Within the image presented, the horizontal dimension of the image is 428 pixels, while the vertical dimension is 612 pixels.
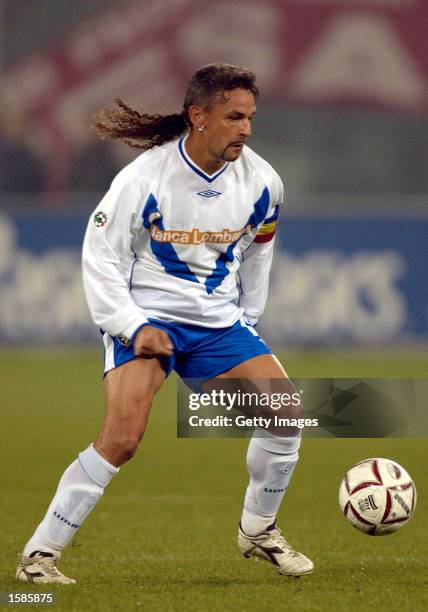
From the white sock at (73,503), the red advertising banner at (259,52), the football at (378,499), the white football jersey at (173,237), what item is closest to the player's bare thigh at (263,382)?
the white football jersey at (173,237)

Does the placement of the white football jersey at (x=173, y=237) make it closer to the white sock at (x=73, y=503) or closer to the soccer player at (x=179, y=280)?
the soccer player at (x=179, y=280)

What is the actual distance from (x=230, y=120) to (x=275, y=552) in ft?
5.81

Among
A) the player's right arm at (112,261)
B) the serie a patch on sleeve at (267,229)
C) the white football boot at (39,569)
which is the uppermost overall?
the serie a patch on sleeve at (267,229)

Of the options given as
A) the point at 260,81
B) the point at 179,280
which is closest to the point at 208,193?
the point at 179,280

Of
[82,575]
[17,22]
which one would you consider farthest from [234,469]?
[17,22]

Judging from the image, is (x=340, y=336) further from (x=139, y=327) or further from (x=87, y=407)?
(x=139, y=327)

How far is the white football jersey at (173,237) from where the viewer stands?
5215 mm

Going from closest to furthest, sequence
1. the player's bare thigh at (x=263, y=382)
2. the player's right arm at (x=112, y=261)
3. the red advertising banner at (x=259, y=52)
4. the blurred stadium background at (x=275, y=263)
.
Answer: the player's right arm at (x=112, y=261) → the player's bare thigh at (x=263, y=382) → the blurred stadium background at (x=275, y=263) → the red advertising banner at (x=259, y=52)

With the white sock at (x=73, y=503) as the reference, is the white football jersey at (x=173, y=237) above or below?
above

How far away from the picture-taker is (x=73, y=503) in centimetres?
510

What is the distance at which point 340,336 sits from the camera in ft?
51.2

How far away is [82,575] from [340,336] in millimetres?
10323

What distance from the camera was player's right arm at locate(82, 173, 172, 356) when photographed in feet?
17.0

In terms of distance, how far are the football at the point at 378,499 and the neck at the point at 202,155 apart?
4.59 ft
